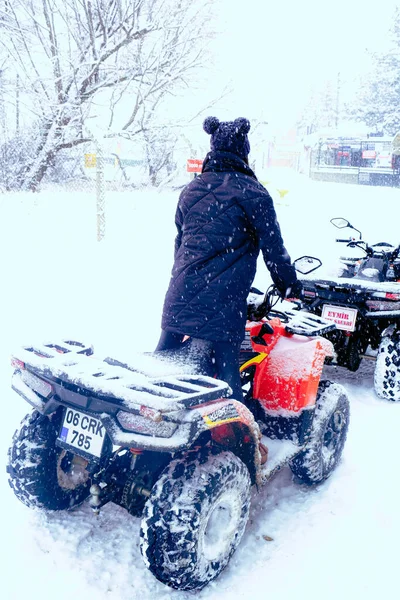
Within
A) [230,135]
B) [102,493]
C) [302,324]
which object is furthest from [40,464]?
[230,135]

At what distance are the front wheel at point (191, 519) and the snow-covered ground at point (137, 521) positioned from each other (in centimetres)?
24

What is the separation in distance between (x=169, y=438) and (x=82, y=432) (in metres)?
0.54

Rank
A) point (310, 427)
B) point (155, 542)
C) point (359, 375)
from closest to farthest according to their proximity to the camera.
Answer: point (155, 542), point (310, 427), point (359, 375)

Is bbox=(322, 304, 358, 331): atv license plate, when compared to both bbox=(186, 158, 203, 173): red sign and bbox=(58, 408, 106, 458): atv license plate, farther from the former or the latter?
bbox=(186, 158, 203, 173): red sign

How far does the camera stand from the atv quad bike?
5211mm

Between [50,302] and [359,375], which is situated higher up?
[50,302]

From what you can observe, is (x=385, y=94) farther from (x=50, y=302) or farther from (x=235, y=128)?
(x=235, y=128)

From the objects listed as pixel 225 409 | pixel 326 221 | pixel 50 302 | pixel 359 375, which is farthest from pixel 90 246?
pixel 326 221

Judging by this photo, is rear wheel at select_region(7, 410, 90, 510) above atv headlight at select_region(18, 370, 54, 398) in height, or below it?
below

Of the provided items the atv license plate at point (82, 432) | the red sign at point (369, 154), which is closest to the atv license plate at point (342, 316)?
the atv license plate at point (82, 432)

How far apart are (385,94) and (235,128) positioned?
41.0m

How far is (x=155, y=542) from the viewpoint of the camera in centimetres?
254

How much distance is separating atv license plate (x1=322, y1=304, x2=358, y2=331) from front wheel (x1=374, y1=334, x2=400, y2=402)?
0.38 m

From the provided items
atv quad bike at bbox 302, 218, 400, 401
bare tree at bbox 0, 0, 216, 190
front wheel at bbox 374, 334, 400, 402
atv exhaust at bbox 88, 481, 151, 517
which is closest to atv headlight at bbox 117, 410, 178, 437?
atv exhaust at bbox 88, 481, 151, 517
